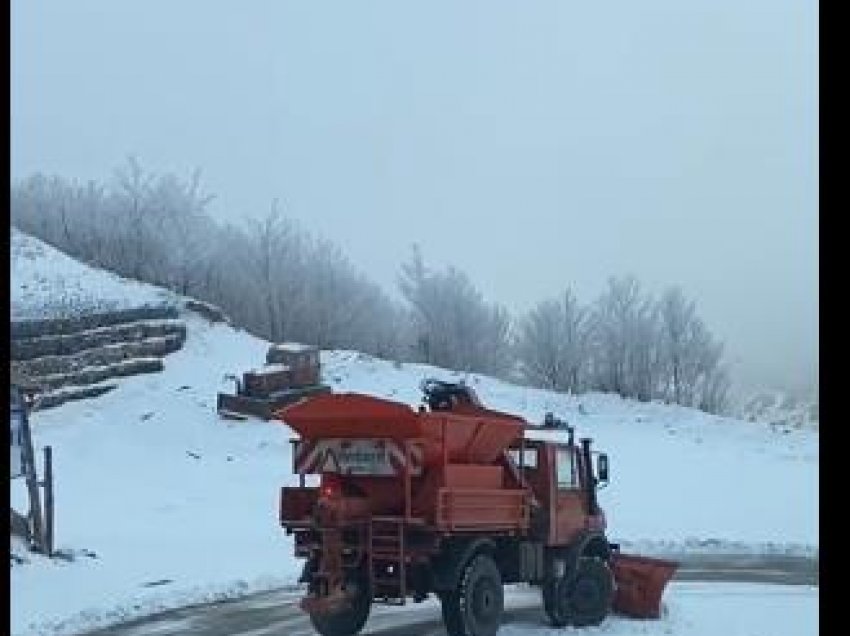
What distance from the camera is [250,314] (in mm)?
75125

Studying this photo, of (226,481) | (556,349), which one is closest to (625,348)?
(556,349)

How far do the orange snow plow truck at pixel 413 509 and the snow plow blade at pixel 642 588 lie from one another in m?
1.23

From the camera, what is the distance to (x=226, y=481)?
Result: 3181 centimetres

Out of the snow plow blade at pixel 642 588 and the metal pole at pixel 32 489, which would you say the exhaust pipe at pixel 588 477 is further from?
the metal pole at pixel 32 489

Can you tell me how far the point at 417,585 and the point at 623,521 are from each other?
56.6 feet

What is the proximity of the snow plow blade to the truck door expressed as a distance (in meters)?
0.92

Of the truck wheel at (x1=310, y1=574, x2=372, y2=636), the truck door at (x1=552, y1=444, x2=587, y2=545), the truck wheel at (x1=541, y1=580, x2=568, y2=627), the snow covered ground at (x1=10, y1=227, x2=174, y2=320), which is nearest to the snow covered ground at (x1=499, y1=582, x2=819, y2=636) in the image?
the truck wheel at (x1=541, y1=580, x2=568, y2=627)

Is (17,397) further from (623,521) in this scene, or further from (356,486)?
(623,521)

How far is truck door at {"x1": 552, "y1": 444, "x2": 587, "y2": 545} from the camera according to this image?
596 inches

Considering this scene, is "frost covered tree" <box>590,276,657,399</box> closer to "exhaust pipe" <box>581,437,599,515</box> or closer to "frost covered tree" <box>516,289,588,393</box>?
"frost covered tree" <box>516,289,588,393</box>

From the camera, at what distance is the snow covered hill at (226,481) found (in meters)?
20.1

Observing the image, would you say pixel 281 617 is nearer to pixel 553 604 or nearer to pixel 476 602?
pixel 553 604

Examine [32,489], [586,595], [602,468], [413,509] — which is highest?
[602,468]

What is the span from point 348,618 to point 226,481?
18.4 meters
